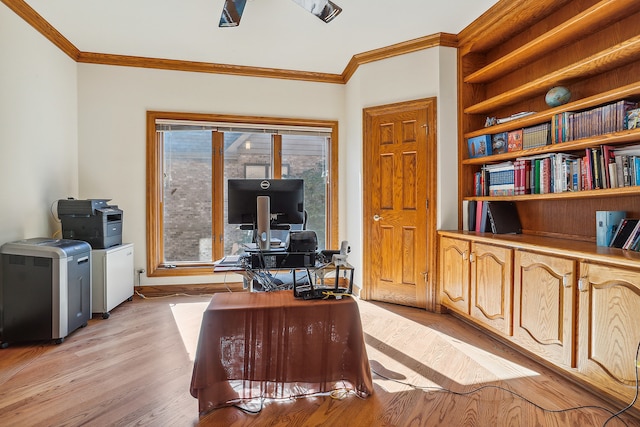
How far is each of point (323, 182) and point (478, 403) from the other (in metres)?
3.09

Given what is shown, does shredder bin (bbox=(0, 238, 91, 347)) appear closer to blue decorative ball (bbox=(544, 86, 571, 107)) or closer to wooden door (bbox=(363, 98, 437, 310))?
wooden door (bbox=(363, 98, 437, 310))

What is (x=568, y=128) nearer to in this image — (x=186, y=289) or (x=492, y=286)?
(x=492, y=286)

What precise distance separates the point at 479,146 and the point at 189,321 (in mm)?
3160

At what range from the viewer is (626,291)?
171 centimetres

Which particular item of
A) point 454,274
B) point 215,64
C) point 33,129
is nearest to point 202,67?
point 215,64

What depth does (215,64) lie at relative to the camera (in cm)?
404

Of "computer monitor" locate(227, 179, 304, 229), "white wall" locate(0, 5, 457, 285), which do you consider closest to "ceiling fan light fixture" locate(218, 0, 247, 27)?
"computer monitor" locate(227, 179, 304, 229)

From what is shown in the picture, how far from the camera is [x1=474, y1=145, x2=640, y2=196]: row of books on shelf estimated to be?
208cm

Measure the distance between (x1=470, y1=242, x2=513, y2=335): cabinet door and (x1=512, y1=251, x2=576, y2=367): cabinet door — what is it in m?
0.07

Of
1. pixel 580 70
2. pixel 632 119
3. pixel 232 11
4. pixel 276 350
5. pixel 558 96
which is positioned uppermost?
pixel 232 11

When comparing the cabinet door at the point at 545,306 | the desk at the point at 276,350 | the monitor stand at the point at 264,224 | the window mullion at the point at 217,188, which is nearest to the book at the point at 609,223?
the cabinet door at the point at 545,306

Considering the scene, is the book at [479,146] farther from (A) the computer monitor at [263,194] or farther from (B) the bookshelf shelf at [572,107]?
(A) the computer monitor at [263,194]

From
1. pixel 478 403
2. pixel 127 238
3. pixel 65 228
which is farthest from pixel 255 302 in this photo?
pixel 127 238

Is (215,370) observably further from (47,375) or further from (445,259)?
(445,259)
